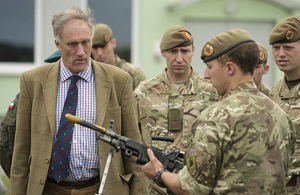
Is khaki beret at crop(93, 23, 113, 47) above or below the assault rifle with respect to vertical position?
above

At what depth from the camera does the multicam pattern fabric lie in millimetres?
2367

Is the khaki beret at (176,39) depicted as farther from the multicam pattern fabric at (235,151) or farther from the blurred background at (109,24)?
the blurred background at (109,24)

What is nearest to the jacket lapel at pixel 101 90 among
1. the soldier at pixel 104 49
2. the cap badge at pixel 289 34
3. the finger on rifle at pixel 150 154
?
the finger on rifle at pixel 150 154

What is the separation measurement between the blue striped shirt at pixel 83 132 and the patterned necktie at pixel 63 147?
30 millimetres

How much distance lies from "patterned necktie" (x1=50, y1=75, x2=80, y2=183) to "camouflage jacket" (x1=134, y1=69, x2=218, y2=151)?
1.47m

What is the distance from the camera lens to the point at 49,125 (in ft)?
10.3

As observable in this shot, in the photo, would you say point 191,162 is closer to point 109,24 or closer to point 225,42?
point 225,42

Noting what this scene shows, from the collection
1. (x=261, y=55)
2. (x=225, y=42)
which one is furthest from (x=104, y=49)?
(x=225, y=42)

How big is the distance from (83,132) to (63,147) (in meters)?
0.18

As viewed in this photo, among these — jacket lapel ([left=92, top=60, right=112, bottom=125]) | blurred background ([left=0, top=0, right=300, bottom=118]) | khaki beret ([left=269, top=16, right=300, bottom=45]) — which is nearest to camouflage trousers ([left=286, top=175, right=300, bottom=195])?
khaki beret ([left=269, top=16, right=300, bottom=45])

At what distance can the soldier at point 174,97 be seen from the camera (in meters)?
4.45

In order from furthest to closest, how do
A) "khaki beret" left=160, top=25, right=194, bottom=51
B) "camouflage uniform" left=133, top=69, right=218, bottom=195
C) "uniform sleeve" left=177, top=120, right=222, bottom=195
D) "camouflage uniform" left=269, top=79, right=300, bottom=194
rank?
"khaki beret" left=160, top=25, right=194, bottom=51 → "camouflage uniform" left=133, top=69, right=218, bottom=195 → "camouflage uniform" left=269, top=79, right=300, bottom=194 → "uniform sleeve" left=177, top=120, right=222, bottom=195

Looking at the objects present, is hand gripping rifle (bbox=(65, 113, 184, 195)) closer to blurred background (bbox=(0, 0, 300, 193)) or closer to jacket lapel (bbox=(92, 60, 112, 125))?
jacket lapel (bbox=(92, 60, 112, 125))

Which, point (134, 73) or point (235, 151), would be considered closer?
point (235, 151)
